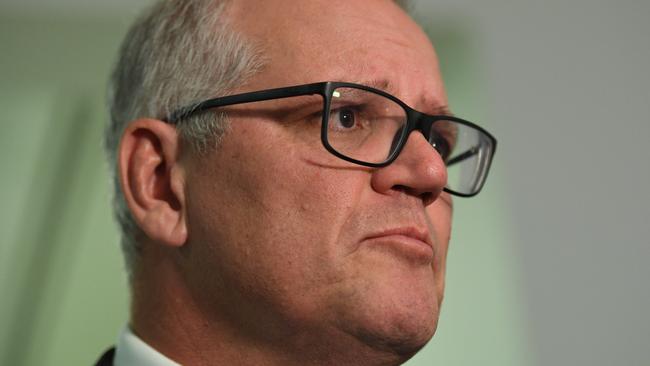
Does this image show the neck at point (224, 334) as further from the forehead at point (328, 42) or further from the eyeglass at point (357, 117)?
the forehead at point (328, 42)

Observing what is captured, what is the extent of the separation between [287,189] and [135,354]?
454 mm

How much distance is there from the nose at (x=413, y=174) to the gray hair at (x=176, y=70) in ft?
0.96

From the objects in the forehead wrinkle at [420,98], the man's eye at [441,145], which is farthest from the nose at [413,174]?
the man's eye at [441,145]

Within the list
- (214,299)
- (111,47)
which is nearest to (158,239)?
(214,299)

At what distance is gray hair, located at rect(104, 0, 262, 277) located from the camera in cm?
111

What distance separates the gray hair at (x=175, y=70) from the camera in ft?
3.63

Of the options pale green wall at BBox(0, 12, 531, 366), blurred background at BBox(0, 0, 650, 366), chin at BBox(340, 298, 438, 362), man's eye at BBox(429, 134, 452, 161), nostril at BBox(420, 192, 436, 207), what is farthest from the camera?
pale green wall at BBox(0, 12, 531, 366)

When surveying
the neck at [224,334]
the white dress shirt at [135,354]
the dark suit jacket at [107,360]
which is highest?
the neck at [224,334]

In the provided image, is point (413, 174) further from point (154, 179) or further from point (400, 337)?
point (154, 179)

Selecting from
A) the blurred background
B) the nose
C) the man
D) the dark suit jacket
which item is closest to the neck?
the man

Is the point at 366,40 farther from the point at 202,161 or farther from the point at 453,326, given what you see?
the point at 453,326

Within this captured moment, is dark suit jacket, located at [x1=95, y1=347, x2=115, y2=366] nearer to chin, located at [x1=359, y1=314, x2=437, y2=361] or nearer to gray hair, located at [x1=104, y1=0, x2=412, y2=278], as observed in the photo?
gray hair, located at [x1=104, y1=0, x2=412, y2=278]

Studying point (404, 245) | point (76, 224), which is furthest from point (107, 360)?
point (76, 224)

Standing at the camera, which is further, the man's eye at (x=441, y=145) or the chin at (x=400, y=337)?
the man's eye at (x=441, y=145)
